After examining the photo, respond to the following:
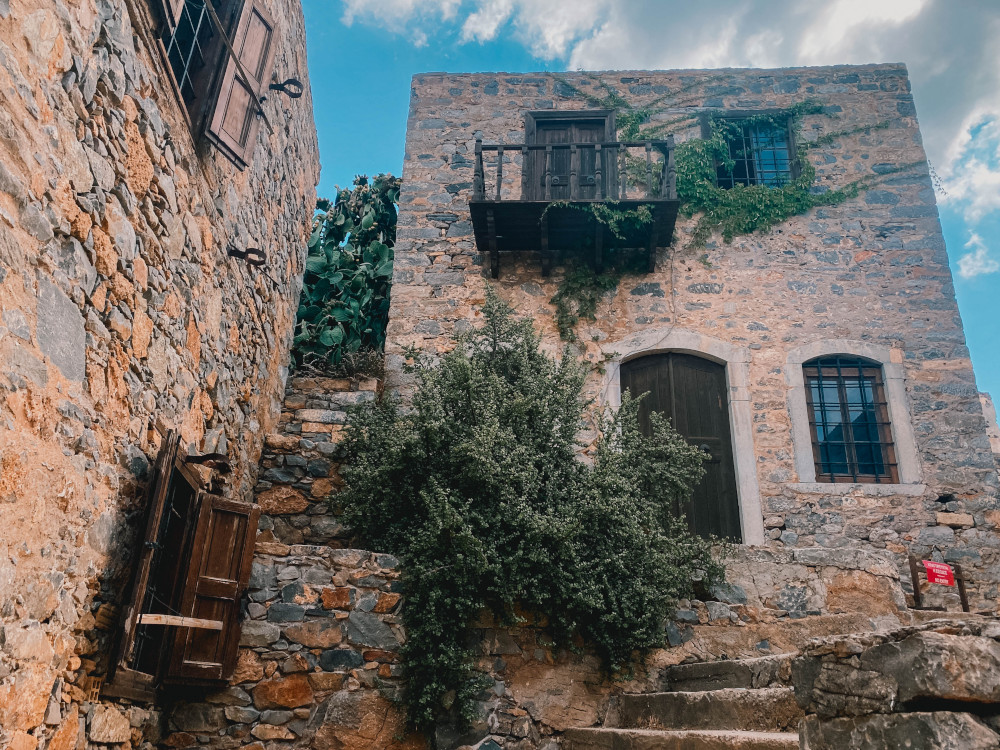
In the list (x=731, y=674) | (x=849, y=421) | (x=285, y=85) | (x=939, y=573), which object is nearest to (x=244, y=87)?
(x=285, y=85)

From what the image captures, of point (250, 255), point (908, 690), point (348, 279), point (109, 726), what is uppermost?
point (348, 279)

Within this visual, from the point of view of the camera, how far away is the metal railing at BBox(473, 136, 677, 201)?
762cm

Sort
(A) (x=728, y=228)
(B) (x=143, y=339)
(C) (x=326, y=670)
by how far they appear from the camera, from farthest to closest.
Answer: (A) (x=728, y=228) < (C) (x=326, y=670) < (B) (x=143, y=339)

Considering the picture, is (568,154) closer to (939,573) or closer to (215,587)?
(939,573)

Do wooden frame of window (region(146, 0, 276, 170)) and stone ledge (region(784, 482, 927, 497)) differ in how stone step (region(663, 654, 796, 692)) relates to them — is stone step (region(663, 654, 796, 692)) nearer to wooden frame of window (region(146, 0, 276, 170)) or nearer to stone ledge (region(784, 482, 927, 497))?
stone ledge (region(784, 482, 927, 497))

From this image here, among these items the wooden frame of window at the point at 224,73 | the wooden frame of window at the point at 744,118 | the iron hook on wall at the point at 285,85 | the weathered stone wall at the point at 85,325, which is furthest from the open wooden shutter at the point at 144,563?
the wooden frame of window at the point at 744,118

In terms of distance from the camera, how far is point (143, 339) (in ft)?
12.7

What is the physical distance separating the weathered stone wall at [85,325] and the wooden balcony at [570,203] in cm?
334

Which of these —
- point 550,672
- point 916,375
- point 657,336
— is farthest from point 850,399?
point 550,672

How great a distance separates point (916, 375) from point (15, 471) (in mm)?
7621

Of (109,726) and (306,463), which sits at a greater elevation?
(306,463)

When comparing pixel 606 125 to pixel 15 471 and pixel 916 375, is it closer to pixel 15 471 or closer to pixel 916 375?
pixel 916 375

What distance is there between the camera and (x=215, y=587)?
437cm

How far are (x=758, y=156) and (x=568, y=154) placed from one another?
7.62ft
